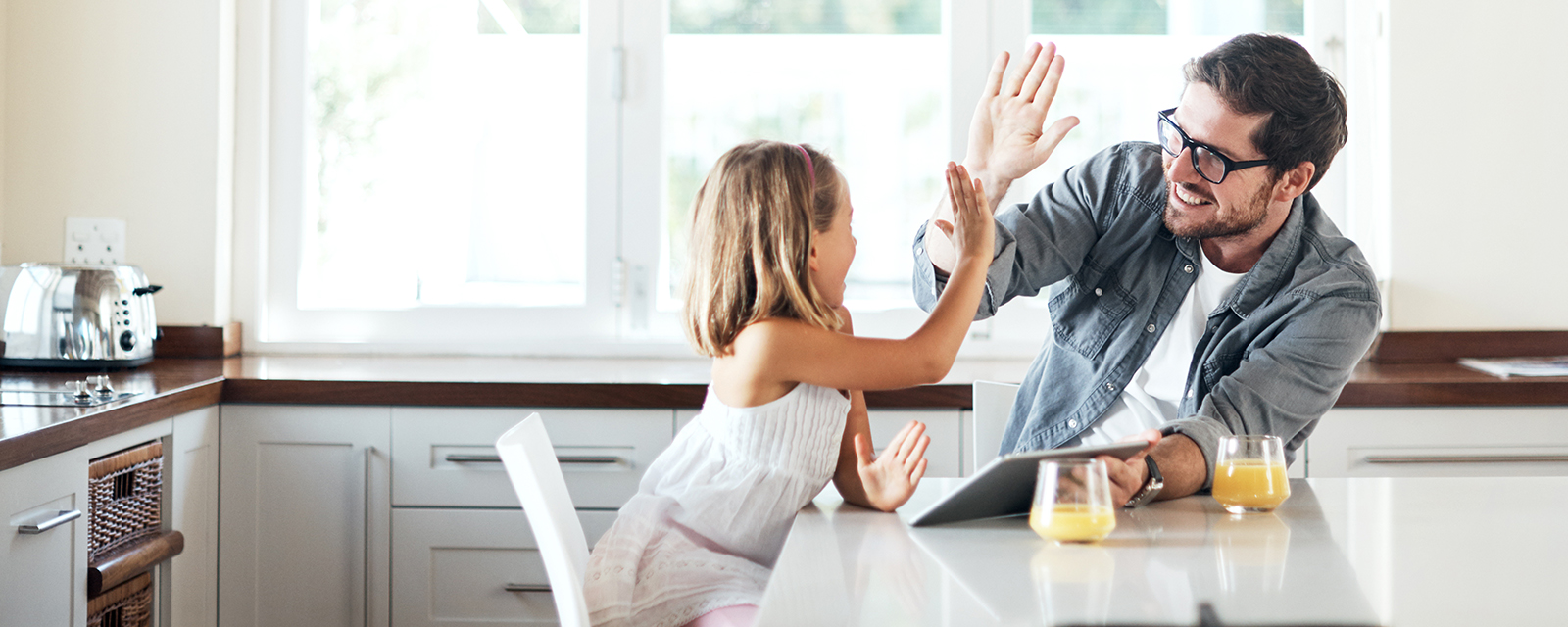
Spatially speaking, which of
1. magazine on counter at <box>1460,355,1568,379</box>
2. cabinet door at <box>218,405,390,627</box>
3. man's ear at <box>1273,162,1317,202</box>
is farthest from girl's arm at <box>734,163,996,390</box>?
magazine on counter at <box>1460,355,1568,379</box>

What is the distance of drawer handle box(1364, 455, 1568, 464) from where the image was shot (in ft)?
7.10

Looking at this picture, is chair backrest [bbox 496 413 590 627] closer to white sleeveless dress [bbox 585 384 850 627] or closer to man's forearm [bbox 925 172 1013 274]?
white sleeveless dress [bbox 585 384 850 627]

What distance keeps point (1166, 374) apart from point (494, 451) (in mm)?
1240

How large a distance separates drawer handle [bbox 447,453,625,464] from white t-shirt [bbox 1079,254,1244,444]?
0.93m

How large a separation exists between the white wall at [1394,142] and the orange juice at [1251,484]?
1621mm

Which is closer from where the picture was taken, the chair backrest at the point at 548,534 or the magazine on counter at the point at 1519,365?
the chair backrest at the point at 548,534

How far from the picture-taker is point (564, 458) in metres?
2.16

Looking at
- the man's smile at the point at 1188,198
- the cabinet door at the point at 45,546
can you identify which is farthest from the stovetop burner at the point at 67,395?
the man's smile at the point at 1188,198

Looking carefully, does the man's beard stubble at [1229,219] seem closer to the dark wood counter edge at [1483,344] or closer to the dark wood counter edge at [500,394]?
the dark wood counter edge at [500,394]

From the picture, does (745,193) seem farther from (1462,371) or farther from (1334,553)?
(1462,371)

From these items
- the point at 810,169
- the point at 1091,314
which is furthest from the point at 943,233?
the point at 1091,314

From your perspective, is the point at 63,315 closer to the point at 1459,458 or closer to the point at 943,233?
the point at 943,233

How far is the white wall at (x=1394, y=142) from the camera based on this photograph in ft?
8.29

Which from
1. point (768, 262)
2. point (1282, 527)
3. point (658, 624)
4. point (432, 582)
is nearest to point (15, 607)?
point (432, 582)
